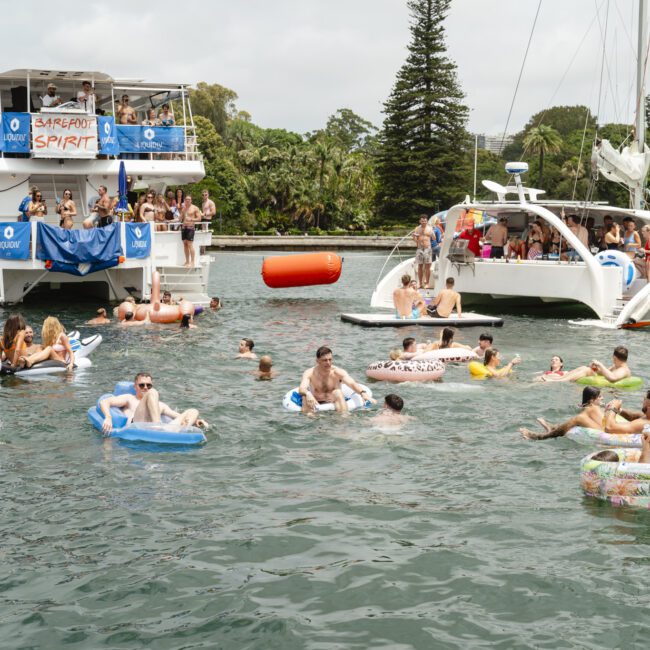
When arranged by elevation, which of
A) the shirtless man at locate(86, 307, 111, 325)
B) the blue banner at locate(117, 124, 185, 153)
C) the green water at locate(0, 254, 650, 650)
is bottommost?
the green water at locate(0, 254, 650, 650)

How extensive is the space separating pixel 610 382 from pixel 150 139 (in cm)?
1814

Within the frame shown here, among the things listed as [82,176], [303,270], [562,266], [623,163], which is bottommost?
[303,270]

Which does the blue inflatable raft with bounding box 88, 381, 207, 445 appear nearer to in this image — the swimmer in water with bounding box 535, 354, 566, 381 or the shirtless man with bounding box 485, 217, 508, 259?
the swimmer in water with bounding box 535, 354, 566, 381

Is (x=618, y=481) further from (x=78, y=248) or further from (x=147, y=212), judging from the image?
(x=147, y=212)

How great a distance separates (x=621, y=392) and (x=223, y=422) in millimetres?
6782

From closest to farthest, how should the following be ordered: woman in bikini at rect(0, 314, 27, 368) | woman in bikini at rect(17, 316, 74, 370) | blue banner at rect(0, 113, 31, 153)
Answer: woman in bikini at rect(0, 314, 27, 368) < woman in bikini at rect(17, 316, 74, 370) < blue banner at rect(0, 113, 31, 153)

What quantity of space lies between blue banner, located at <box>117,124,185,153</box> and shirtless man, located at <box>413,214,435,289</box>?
775 centimetres

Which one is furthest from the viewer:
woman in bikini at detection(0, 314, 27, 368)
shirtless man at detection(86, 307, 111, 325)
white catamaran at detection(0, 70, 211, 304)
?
white catamaran at detection(0, 70, 211, 304)

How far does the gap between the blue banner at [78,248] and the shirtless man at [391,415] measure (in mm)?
15301

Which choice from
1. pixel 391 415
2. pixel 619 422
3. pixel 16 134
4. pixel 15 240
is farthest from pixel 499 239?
pixel 619 422

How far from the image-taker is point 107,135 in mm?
29219

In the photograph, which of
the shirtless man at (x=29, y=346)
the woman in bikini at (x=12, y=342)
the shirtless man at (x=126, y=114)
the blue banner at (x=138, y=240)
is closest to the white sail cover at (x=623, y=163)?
the blue banner at (x=138, y=240)

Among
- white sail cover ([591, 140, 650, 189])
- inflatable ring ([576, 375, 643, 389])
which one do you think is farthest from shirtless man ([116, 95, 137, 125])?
inflatable ring ([576, 375, 643, 389])

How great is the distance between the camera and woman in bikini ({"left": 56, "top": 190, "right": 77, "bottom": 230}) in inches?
1091
